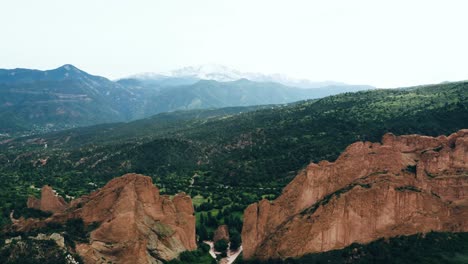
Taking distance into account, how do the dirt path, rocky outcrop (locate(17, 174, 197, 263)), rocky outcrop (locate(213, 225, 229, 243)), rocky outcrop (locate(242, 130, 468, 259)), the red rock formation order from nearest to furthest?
rocky outcrop (locate(17, 174, 197, 263))
rocky outcrop (locate(242, 130, 468, 259))
the dirt path
rocky outcrop (locate(213, 225, 229, 243))
the red rock formation

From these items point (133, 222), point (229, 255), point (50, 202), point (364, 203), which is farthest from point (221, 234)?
point (50, 202)

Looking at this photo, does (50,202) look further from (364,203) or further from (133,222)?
(364,203)

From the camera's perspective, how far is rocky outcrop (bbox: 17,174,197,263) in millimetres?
67312

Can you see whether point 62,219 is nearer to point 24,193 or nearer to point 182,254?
point 182,254

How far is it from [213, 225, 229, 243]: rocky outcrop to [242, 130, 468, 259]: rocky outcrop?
44.4 feet

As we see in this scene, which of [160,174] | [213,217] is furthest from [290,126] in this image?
[213,217]

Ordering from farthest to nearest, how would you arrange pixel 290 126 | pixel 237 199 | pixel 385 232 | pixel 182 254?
1. pixel 290 126
2. pixel 237 199
3. pixel 182 254
4. pixel 385 232

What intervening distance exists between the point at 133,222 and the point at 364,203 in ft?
123

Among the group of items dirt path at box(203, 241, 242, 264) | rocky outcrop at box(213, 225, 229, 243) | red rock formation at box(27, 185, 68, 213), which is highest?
red rock formation at box(27, 185, 68, 213)

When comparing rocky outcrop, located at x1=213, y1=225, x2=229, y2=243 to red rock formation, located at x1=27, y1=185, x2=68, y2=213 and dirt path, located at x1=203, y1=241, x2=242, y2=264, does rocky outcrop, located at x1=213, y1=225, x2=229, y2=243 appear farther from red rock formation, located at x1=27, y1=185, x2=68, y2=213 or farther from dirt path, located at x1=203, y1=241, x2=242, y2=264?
red rock formation, located at x1=27, y1=185, x2=68, y2=213

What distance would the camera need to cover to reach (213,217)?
9912 cm

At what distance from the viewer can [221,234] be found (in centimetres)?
8738

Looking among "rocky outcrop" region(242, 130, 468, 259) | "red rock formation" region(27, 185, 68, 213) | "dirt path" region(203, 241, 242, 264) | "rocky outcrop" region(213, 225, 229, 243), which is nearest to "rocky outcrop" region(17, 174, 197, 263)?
"dirt path" region(203, 241, 242, 264)

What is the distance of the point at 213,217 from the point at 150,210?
2399 cm
